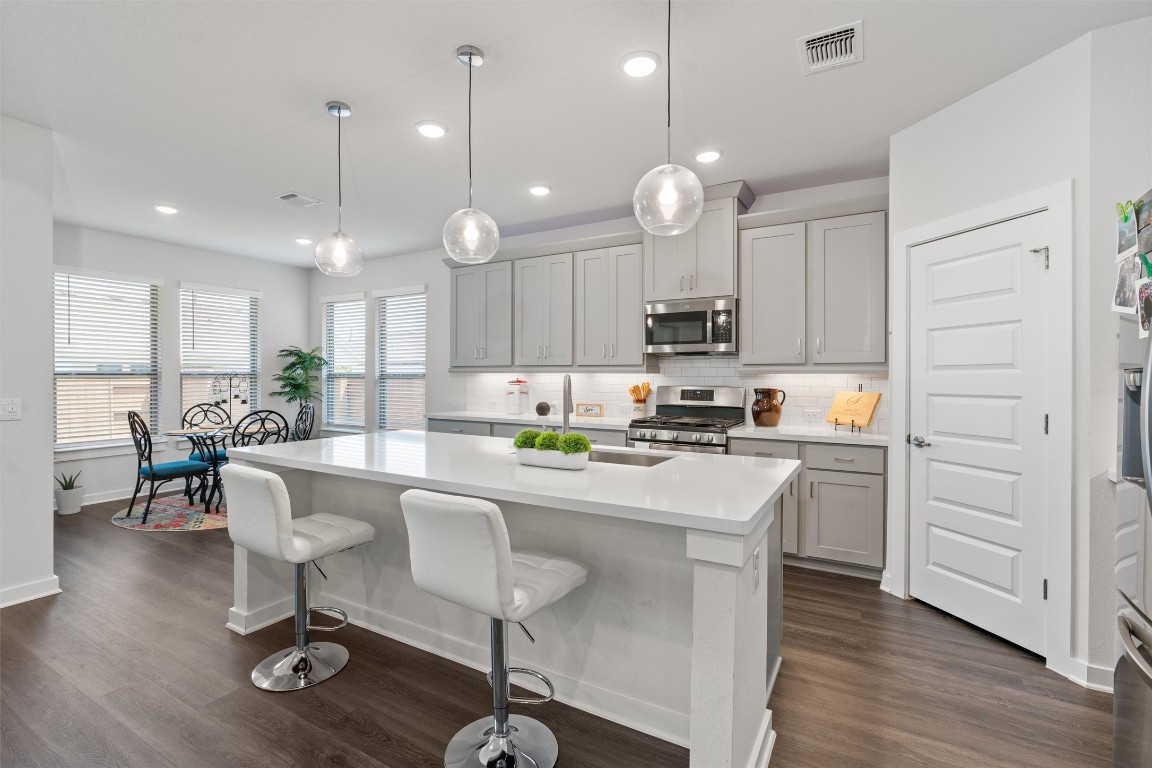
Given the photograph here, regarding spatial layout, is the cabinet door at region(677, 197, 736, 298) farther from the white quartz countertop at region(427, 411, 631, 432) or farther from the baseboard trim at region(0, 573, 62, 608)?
the baseboard trim at region(0, 573, 62, 608)

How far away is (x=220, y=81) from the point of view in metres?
2.82

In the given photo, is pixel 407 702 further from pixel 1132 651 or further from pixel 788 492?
pixel 788 492

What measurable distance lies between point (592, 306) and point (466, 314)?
1540mm

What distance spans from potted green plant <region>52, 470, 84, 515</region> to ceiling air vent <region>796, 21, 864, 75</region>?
6.78 meters

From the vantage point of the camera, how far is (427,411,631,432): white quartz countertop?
4.69 m

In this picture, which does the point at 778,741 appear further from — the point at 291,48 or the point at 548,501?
the point at 291,48

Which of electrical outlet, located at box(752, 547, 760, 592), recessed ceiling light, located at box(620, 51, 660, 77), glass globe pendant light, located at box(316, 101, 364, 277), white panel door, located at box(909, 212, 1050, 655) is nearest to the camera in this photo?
electrical outlet, located at box(752, 547, 760, 592)

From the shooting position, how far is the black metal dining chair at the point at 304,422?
21.7 feet

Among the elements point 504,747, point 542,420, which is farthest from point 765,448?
point 504,747

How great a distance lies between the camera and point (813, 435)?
3.79 metres

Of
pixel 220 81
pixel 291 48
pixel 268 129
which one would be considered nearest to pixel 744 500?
pixel 291 48

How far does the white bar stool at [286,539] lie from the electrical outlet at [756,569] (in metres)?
1.69

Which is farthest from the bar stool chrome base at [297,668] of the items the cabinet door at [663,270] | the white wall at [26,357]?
the cabinet door at [663,270]

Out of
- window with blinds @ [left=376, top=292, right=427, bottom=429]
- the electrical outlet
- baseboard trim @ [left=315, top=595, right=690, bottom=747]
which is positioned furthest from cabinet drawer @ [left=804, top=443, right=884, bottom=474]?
window with blinds @ [left=376, top=292, right=427, bottom=429]
